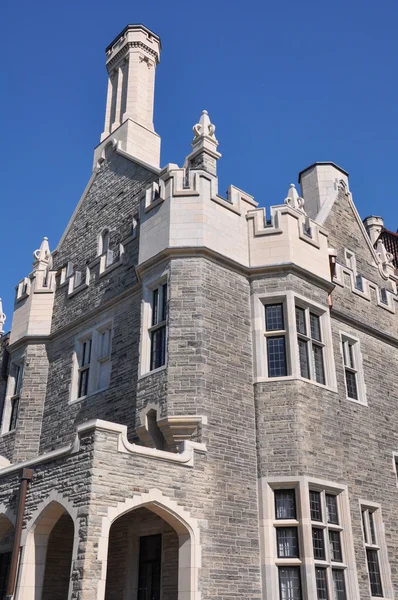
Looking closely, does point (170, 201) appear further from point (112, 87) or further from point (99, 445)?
point (112, 87)

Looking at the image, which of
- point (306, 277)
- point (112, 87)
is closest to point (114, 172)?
point (112, 87)

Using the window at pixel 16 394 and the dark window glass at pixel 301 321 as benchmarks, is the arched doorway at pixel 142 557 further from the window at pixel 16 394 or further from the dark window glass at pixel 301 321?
the window at pixel 16 394

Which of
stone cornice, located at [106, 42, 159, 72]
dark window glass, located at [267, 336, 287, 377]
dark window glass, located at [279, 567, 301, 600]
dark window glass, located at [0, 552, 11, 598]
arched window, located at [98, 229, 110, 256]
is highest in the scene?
stone cornice, located at [106, 42, 159, 72]

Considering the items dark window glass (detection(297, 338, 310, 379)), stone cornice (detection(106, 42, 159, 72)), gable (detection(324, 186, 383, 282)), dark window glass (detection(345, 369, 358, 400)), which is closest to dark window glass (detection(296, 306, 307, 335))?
dark window glass (detection(297, 338, 310, 379))

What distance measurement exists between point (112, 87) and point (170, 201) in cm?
947

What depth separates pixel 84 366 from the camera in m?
17.4

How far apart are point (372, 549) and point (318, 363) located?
4.26 metres

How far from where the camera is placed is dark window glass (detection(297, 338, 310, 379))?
14727 millimetres

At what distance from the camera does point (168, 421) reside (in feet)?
42.7

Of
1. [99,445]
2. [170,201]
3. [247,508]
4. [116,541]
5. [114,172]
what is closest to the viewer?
[99,445]

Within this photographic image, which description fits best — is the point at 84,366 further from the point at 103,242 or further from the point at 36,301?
the point at 103,242

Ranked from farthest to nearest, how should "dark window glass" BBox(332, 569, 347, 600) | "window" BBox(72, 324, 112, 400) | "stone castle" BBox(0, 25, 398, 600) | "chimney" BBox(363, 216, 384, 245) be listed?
1. "chimney" BBox(363, 216, 384, 245)
2. "window" BBox(72, 324, 112, 400)
3. "dark window glass" BBox(332, 569, 347, 600)
4. "stone castle" BBox(0, 25, 398, 600)

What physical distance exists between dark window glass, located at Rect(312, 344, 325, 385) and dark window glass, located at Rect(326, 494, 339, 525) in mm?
2594

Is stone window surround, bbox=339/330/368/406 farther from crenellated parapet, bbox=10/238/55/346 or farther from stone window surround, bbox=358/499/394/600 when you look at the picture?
crenellated parapet, bbox=10/238/55/346
